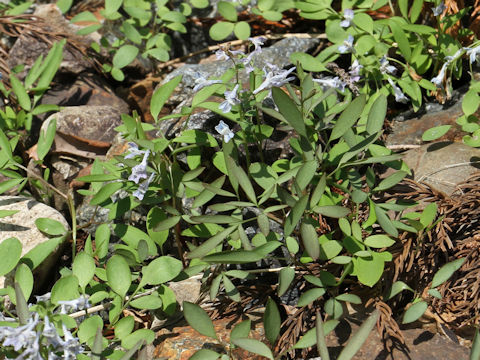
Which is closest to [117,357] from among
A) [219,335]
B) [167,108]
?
[219,335]

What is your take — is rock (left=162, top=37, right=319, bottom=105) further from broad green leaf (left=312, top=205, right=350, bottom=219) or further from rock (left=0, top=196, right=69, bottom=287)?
broad green leaf (left=312, top=205, right=350, bottom=219)

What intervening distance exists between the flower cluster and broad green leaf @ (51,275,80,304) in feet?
1.28

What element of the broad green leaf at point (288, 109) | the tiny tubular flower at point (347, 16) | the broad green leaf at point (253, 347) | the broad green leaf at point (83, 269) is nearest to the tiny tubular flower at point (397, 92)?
the tiny tubular flower at point (347, 16)

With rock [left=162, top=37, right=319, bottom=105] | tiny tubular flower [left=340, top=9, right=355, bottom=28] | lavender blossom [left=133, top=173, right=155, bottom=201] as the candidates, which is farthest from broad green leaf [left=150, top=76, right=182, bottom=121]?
tiny tubular flower [left=340, top=9, right=355, bottom=28]

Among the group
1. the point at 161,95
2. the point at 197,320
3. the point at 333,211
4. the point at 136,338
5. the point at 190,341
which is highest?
the point at 161,95

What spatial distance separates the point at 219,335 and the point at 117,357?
0.37 metres

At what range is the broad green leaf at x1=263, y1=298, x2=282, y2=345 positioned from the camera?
6.21 feet

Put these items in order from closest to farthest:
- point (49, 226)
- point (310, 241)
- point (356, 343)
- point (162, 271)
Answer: point (356, 343)
point (310, 241)
point (162, 271)
point (49, 226)

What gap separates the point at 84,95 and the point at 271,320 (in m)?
2.05

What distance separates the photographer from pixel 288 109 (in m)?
2.02

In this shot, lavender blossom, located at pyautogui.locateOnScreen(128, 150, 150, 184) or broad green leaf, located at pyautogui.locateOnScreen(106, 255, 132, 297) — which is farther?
lavender blossom, located at pyautogui.locateOnScreen(128, 150, 150, 184)

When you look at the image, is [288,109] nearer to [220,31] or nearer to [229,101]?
[229,101]

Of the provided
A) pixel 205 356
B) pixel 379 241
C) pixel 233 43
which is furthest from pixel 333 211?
pixel 233 43

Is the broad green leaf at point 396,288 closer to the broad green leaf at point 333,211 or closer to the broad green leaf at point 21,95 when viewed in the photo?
the broad green leaf at point 333,211
